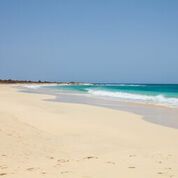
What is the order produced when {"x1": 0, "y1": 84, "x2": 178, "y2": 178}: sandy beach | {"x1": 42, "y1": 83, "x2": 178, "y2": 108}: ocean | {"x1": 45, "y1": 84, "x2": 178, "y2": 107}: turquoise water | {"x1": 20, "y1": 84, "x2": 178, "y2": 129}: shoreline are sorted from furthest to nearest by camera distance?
{"x1": 45, "y1": 84, "x2": 178, "y2": 107}: turquoise water → {"x1": 42, "y1": 83, "x2": 178, "y2": 108}: ocean → {"x1": 20, "y1": 84, "x2": 178, "y2": 129}: shoreline → {"x1": 0, "y1": 84, "x2": 178, "y2": 178}: sandy beach

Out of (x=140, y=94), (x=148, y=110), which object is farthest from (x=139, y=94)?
(x=148, y=110)

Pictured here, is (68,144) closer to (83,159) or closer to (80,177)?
(83,159)

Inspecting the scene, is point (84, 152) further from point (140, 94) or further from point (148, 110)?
point (140, 94)

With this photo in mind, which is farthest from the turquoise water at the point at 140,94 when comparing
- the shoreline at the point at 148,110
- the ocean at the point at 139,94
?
the shoreline at the point at 148,110

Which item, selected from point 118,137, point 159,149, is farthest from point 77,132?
point 159,149

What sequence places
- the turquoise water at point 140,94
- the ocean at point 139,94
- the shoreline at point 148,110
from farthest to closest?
the turquoise water at point 140,94 → the ocean at point 139,94 → the shoreline at point 148,110

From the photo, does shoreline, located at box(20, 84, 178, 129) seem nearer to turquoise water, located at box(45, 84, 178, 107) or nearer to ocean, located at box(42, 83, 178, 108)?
ocean, located at box(42, 83, 178, 108)

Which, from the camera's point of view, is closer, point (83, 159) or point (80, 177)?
point (80, 177)

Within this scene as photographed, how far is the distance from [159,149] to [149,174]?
7.41ft

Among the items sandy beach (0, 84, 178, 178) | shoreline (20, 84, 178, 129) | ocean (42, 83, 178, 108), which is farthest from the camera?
ocean (42, 83, 178, 108)

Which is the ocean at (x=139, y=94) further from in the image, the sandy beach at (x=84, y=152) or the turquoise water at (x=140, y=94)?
the sandy beach at (x=84, y=152)

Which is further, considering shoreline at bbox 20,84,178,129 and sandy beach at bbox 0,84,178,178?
shoreline at bbox 20,84,178,129

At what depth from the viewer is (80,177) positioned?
17.4 feet

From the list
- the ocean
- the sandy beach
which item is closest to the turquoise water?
the ocean
